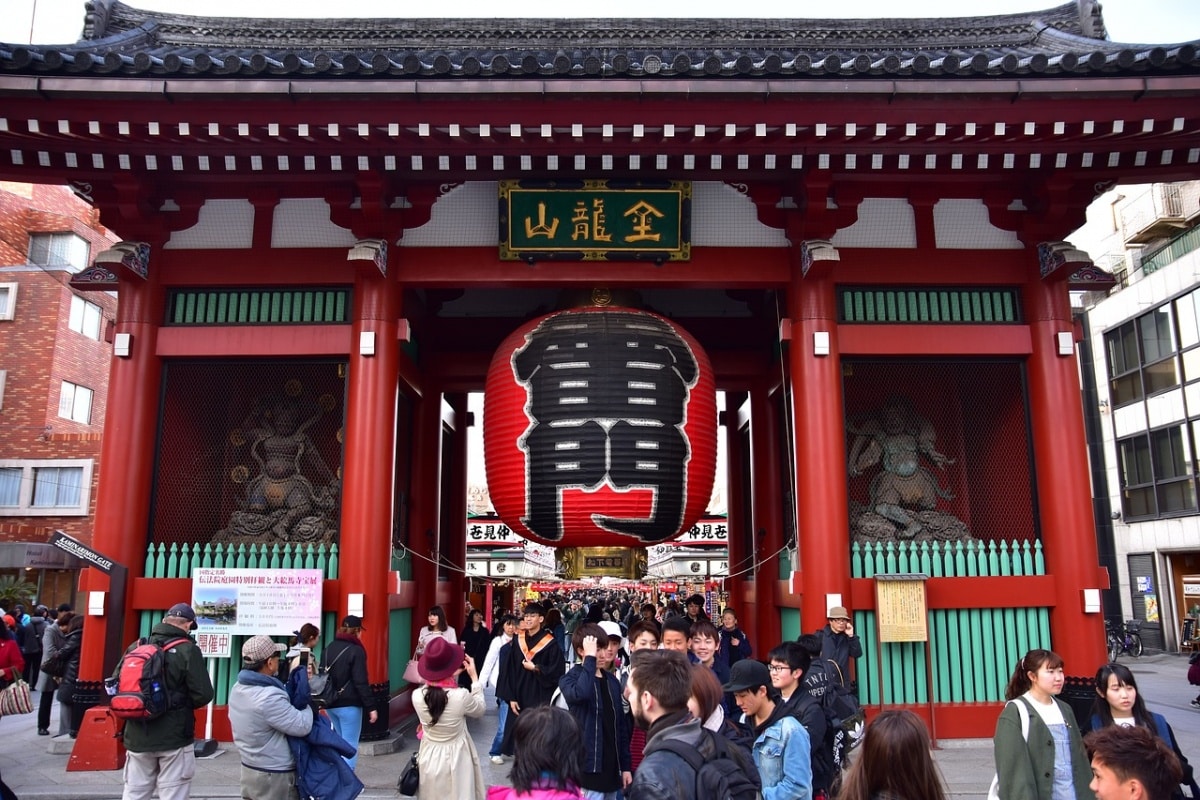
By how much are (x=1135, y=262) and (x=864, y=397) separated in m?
20.5

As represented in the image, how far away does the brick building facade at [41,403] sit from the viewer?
27.8 m

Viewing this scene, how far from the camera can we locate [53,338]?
92.5ft

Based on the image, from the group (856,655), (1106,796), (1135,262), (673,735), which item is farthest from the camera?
(1135,262)

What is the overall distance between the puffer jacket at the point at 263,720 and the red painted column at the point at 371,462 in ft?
12.2

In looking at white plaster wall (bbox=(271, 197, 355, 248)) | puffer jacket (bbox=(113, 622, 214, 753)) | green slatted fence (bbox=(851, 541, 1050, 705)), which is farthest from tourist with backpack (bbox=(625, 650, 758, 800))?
white plaster wall (bbox=(271, 197, 355, 248))

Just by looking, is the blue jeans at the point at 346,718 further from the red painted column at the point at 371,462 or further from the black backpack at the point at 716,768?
the black backpack at the point at 716,768

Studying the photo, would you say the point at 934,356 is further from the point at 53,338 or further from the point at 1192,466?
the point at 53,338

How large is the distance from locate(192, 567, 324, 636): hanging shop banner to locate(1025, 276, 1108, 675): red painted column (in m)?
7.41

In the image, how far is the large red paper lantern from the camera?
856 centimetres

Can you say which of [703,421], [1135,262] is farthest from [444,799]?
[1135,262]

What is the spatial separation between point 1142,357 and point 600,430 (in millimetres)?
22651

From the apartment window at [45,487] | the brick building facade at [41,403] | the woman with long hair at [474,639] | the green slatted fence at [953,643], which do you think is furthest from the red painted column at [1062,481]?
the apartment window at [45,487]

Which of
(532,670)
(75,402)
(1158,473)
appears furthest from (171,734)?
(75,402)

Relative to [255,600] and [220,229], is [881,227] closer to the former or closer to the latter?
[220,229]
